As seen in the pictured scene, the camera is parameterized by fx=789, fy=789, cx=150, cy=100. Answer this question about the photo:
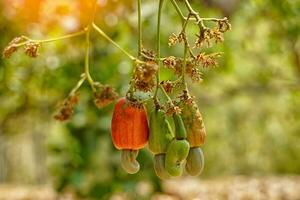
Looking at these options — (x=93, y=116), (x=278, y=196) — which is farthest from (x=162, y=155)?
(x=278, y=196)

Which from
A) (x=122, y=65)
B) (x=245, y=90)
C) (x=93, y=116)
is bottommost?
(x=93, y=116)

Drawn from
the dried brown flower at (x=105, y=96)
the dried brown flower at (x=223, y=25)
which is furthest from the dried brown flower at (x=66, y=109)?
the dried brown flower at (x=223, y=25)

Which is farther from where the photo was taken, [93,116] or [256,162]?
[256,162]

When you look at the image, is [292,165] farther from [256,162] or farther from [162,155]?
[162,155]

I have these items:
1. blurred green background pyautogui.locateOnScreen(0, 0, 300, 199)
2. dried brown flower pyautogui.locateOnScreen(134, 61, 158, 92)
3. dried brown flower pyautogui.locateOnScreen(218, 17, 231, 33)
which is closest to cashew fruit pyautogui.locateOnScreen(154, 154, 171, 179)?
dried brown flower pyautogui.locateOnScreen(134, 61, 158, 92)

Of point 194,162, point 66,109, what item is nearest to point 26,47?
point 66,109

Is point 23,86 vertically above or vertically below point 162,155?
above

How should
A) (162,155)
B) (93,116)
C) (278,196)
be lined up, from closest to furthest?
1. (162,155)
2. (93,116)
3. (278,196)

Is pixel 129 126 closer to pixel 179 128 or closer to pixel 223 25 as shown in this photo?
pixel 179 128

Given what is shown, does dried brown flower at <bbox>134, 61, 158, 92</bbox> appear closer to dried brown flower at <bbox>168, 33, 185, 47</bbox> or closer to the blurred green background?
dried brown flower at <bbox>168, 33, 185, 47</bbox>
